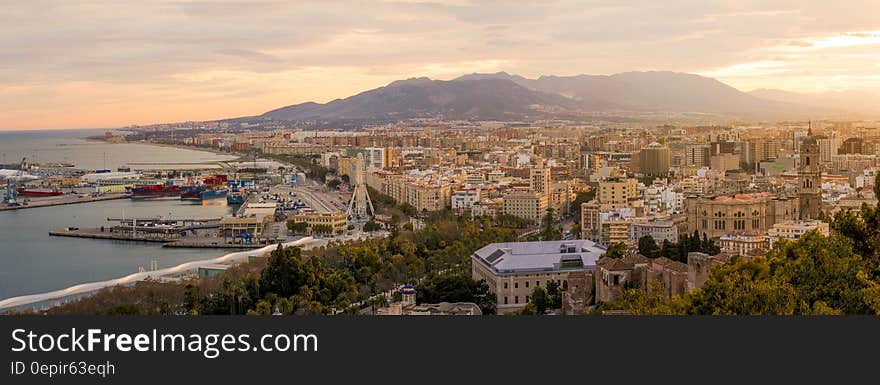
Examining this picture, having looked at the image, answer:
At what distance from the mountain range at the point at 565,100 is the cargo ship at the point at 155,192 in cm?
309

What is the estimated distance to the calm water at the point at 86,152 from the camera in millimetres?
30047

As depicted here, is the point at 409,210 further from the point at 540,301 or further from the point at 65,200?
the point at 540,301

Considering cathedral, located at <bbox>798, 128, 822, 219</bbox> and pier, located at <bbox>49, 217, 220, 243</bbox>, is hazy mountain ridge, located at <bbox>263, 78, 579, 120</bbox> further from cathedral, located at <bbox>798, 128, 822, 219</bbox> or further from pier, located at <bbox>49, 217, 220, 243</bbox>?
cathedral, located at <bbox>798, 128, 822, 219</bbox>

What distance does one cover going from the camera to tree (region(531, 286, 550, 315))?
23.9 ft

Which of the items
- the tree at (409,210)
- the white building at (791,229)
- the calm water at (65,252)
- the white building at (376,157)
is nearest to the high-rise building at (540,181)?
the tree at (409,210)

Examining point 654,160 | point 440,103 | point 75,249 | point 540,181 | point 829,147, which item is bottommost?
point 75,249

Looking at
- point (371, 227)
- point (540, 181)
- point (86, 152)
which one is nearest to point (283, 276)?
point (371, 227)

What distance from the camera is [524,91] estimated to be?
22422 millimetres

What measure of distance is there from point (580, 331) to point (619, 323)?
14 cm

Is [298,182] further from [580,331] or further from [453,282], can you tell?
[580,331]

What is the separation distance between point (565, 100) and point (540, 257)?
46.6ft

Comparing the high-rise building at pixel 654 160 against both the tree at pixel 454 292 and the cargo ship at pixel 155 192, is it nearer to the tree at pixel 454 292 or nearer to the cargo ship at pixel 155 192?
the cargo ship at pixel 155 192

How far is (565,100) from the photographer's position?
2231 cm

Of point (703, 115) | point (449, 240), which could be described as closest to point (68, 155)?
point (703, 115)
